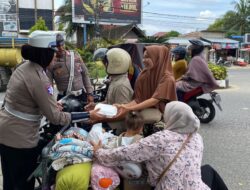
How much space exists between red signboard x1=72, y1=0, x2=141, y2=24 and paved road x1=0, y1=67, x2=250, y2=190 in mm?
31135

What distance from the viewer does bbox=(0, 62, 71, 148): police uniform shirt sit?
10.1ft

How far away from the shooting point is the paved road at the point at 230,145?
4906 millimetres

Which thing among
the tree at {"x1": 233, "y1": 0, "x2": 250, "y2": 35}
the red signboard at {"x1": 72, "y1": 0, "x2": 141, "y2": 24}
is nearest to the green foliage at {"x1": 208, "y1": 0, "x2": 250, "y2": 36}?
the tree at {"x1": 233, "y1": 0, "x2": 250, "y2": 35}

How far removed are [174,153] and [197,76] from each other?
447 cm

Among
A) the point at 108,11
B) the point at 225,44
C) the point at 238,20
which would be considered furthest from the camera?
the point at 238,20

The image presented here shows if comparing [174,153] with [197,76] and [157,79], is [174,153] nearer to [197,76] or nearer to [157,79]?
[157,79]

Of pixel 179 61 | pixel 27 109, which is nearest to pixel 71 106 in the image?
pixel 27 109

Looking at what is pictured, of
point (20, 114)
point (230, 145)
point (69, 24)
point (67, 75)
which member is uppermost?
point (69, 24)

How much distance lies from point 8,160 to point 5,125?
342 mm

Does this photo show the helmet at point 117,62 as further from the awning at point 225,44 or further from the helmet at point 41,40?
the awning at point 225,44

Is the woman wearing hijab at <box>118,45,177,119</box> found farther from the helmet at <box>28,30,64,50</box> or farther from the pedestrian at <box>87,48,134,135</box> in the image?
the helmet at <box>28,30,64,50</box>

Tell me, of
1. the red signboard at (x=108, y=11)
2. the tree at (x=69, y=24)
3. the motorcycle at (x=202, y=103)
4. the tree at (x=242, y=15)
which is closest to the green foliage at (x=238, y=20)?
the tree at (x=242, y=15)

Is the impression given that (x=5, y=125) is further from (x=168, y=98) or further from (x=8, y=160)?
(x=168, y=98)

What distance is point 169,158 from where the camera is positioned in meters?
2.81
